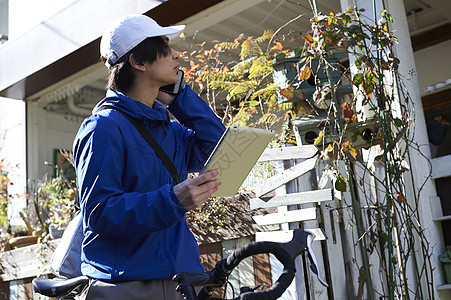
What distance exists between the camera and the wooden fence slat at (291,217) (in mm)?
3629

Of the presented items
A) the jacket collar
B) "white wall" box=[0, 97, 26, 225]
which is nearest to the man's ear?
the jacket collar

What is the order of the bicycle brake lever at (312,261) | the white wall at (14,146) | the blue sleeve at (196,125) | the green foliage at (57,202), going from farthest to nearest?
the white wall at (14,146) < the green foliage at (57,202) < the blue sleeve at (196,125) < the bicycle brake lever at (312,261)

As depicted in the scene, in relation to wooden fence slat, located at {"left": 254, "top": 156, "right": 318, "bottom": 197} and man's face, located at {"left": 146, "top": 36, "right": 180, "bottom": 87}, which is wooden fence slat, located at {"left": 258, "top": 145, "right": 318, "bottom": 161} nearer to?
wooden fence slat, located at {"left": 254, "top": 156, "right": 318, "bottom": 197}

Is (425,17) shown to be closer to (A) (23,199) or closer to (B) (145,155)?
(A) (23,199)

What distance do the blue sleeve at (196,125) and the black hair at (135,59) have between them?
0.28m

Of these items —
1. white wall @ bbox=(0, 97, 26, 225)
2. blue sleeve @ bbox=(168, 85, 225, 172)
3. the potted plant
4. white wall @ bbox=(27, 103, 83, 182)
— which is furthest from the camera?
white wall @ bbox=(27, 103, 83, 182)

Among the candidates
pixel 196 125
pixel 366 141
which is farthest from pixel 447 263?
pixel 196 125

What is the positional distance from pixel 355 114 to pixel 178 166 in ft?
6.05

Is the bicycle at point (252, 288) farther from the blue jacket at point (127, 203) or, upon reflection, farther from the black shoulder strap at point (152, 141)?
the black shoulder strap at point (152, 141)

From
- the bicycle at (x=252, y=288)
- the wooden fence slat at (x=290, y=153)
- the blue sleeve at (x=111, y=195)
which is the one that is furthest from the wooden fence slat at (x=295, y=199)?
the blue sleeve at (x=111, y=195)

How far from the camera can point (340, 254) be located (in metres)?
3.86

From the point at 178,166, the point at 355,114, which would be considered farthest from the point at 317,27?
the point at 178,166

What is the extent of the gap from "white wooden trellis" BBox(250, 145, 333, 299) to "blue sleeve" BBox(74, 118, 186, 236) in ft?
6.23

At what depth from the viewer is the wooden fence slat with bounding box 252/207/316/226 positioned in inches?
143
